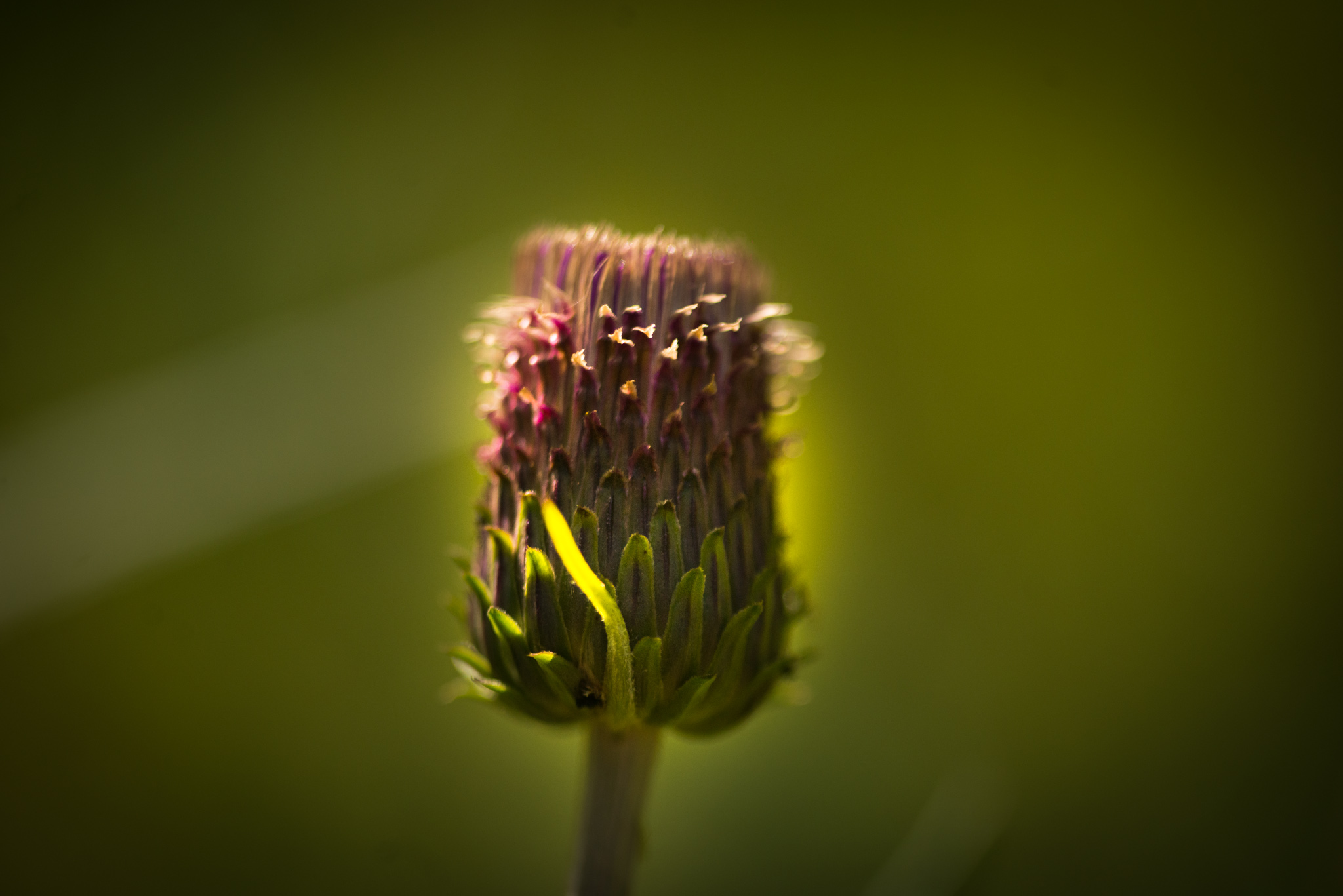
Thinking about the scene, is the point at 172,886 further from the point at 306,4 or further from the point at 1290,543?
the point at 1290,543

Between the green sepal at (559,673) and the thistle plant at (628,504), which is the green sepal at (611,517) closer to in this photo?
the thistle plant at (628,504)

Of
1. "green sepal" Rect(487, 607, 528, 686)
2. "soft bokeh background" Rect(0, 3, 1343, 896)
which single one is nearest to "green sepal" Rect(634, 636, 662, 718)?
"green sepal" Rect(487, 607, 528, 686)

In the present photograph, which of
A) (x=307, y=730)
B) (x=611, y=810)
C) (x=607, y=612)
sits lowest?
(x=611, y=810)

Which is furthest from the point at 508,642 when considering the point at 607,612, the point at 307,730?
the point at 307,730

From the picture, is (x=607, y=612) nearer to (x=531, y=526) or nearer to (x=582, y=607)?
(x=582, y=607)

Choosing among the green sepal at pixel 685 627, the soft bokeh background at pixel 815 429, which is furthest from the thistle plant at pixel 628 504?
the soft bokeh background at pixel 815 429
